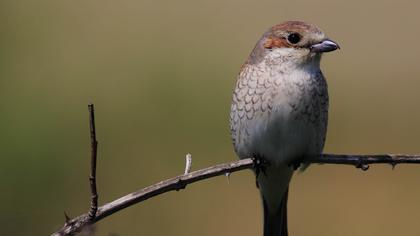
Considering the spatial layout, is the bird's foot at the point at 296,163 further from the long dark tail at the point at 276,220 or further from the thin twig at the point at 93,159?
the thin twig at the point at 93,159

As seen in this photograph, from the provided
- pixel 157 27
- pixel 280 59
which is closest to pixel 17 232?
pixel 280 59

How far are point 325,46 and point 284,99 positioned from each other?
9.7 inches

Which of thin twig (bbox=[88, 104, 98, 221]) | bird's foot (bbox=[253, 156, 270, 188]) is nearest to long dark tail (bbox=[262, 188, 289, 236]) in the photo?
bird's foot (bbox=[253, 156, 270, 188])

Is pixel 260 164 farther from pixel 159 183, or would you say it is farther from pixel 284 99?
pixel 159 183

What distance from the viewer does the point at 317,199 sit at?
7.62m

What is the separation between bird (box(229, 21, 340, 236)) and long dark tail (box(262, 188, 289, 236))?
0.37 m

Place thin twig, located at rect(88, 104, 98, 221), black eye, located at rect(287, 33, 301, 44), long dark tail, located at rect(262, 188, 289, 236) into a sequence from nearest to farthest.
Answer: thin twig, located at rect(88, 104, 98, 221) → black eye, located at rect(287, 33, 301, 44) → long dark tail, located at rect(262, 188, 289, 236)

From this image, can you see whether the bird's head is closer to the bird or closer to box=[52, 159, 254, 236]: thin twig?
the bird

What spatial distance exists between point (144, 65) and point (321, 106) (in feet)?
18.4

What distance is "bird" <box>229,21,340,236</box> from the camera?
398cm

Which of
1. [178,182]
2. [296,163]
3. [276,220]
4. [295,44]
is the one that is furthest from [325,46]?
[178,182]

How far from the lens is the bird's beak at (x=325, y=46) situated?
3.91 metres

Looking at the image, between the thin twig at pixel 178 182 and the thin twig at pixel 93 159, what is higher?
the thin twig at pixel 93 159

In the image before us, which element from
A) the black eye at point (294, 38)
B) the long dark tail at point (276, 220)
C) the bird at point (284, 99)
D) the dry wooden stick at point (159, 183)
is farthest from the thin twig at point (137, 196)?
the long dark tail at point (276, 220)
